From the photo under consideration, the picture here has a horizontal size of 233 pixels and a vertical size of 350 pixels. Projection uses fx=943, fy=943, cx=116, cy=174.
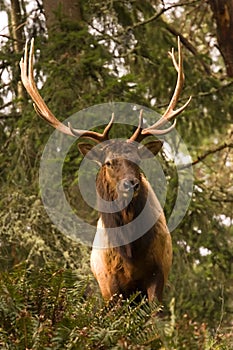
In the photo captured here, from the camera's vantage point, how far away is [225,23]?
12.8 meters

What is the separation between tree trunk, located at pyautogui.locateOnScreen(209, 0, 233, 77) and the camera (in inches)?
504

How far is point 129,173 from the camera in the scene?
7938mm

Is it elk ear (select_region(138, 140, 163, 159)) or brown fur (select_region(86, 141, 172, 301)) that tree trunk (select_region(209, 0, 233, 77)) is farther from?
A: brown fur (select_region(86, 141, 172, 301))

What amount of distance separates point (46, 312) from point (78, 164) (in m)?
6.19

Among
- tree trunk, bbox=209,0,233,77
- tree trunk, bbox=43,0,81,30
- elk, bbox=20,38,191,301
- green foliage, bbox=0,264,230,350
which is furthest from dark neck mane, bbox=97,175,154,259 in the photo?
tree trunk, bbox=43,0,81,30

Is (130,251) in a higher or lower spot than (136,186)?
lower

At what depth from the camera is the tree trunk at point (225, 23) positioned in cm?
1280

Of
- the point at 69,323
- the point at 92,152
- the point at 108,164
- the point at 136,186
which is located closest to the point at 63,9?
the point at 92,152

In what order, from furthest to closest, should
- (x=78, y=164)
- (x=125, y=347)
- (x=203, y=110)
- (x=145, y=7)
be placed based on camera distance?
(x=145, y=7)
(x=203, y=110)
(x=78, y=164)
(x=125, y=347)

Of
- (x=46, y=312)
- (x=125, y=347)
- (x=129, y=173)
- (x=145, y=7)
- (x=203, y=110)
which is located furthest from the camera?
(x=145, y=7)

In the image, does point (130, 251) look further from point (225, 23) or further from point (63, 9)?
point (63, 9)

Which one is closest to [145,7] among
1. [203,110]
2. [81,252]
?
[203,110]

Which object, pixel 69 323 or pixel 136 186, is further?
pixel 136 186

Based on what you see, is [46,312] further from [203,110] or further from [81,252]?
[203,110]
